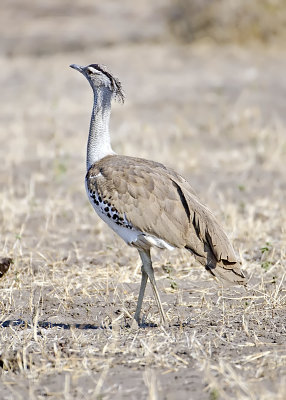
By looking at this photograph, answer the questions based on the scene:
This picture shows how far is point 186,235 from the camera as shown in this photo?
4723mm

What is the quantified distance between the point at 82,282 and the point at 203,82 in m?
9.08

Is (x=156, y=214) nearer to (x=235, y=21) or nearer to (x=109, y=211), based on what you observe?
(x=109, y=211)

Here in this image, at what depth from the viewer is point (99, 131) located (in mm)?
5426

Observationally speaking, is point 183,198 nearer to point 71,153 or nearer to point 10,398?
point 10,398

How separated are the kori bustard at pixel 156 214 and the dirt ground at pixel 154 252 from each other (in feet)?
1.32

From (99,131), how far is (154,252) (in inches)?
64.4

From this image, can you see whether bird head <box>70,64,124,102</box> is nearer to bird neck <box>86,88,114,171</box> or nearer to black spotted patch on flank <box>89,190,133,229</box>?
bird neck <box>86,88,114,171</box>

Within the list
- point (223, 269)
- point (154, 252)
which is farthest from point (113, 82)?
point (154, 252)

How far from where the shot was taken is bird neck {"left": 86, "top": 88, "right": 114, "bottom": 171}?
5328 mm

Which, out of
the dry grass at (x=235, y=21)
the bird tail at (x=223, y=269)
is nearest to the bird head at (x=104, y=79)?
the bird tail at (x=223, y=269)

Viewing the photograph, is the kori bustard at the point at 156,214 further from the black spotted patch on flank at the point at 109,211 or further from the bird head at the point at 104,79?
the bird head at the point at 104,79

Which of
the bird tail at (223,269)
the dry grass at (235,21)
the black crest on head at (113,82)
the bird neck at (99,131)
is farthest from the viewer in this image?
the dry grass at (235,21)

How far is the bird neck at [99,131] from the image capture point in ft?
17.5

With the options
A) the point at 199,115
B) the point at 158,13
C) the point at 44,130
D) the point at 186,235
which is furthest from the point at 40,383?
the point at 158,13
